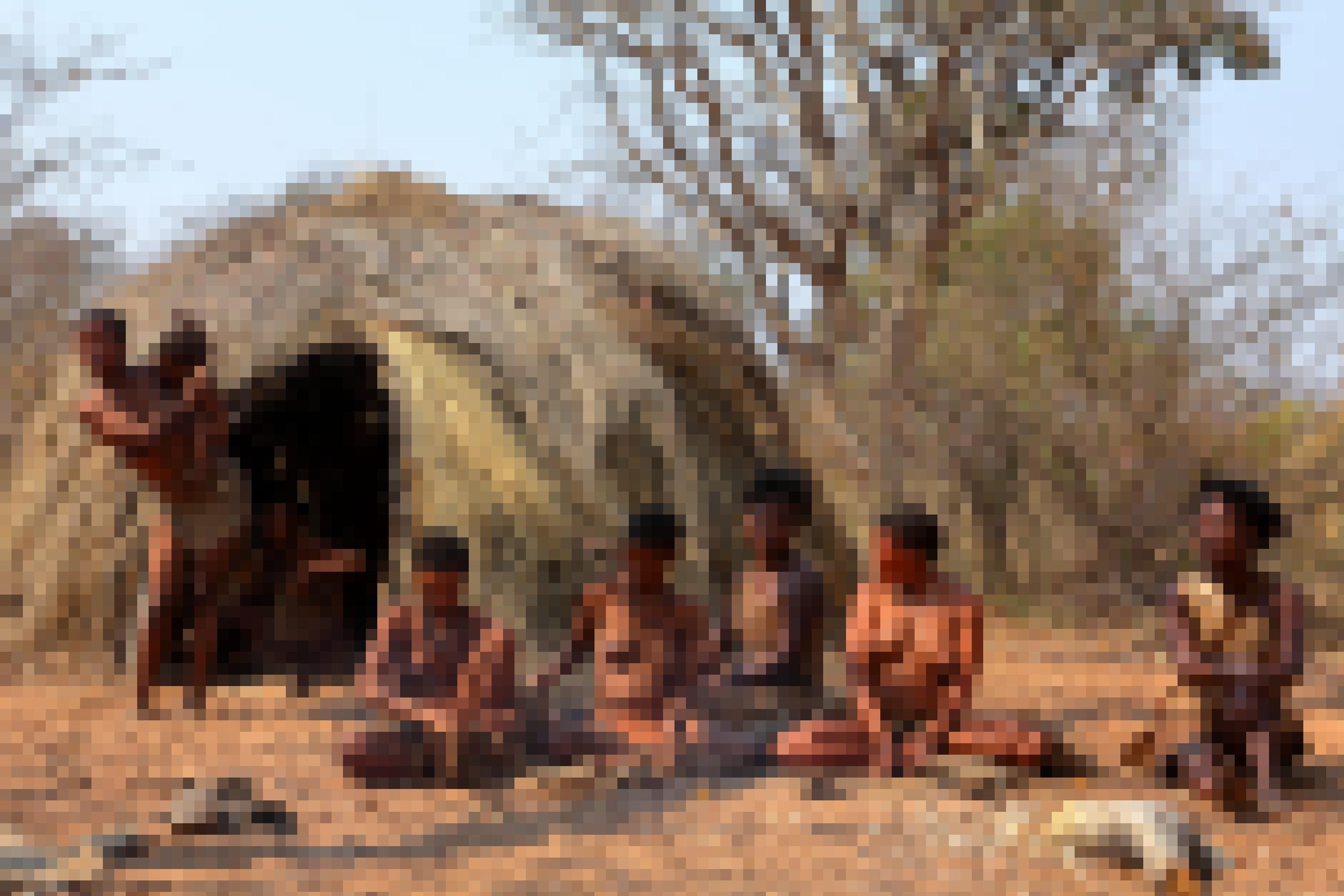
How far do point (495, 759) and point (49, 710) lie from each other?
2699 millimetres

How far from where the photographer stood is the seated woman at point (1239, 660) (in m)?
5.00

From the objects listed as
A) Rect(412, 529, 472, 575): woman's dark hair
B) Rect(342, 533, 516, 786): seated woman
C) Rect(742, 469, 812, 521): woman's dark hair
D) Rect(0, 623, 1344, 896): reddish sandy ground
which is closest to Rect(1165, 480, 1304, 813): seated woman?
Rect(0, 623, 1344, 896): reddish sandy ground

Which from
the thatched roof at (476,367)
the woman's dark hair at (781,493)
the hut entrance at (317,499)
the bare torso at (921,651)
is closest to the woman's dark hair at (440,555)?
the thatched roof at (476,367)

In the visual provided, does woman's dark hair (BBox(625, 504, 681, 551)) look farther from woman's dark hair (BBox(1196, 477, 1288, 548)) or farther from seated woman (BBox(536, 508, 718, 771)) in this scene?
woman's dark hair (BBox(1196, 477, 1288, 548))

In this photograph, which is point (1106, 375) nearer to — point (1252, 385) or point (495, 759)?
point (1252, 385)

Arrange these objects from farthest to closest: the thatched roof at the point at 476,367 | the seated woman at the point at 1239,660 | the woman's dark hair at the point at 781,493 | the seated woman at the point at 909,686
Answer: the thatched roof at the point at 476,367 < the woman's dark hair at the point at 781,493 < the seated woman at the point at 909,686 < the seated woman at the point at 1239,660

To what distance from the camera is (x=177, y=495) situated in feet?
23.2

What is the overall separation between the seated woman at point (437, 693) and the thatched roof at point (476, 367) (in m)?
1.45

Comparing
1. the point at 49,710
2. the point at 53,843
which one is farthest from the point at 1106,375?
the point at 53,843

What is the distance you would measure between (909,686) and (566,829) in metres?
1.51

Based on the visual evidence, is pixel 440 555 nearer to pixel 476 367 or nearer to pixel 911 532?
pixel 911 532

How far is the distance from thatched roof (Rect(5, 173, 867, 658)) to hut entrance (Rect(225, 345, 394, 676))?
404 millimetres

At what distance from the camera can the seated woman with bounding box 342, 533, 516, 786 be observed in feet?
18.0

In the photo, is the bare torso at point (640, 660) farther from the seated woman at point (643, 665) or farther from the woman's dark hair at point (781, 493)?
the woman's dark hair at point (781, 493)
